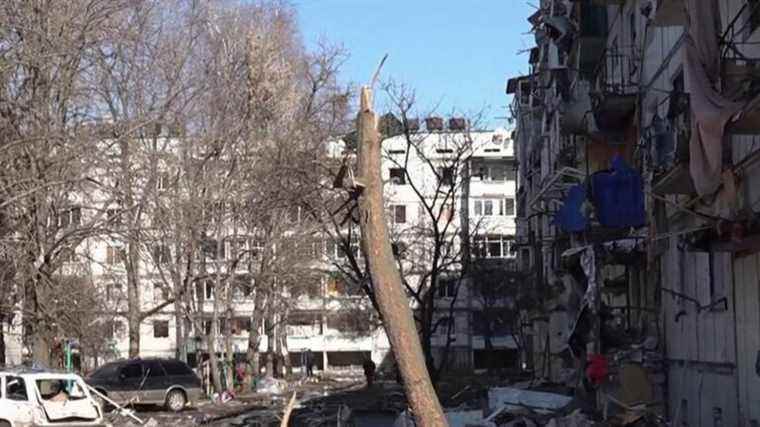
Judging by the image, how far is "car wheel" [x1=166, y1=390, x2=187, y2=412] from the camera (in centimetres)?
3844

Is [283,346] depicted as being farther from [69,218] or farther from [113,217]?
[113,217]

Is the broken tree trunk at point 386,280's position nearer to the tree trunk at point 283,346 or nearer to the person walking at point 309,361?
the tree trunk at point 283,346

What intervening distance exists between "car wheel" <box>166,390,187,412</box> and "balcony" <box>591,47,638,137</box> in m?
17.8

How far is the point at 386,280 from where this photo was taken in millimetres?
7625

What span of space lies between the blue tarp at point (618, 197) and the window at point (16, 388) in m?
13.3

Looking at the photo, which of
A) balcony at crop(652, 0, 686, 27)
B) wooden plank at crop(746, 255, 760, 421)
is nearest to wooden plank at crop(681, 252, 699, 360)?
wooden plank at crop(746, 255, 760, 421)

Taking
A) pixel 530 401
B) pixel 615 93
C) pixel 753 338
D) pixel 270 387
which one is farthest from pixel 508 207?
pixel 753 338

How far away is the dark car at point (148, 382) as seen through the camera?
3769 centimetres

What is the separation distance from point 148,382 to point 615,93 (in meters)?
19.8

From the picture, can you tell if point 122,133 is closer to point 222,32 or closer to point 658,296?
point 658,296

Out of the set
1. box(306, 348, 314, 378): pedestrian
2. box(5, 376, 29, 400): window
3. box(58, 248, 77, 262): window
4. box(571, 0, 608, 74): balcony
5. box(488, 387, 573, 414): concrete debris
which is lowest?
box(306, 348, 314, 378): pedestrian

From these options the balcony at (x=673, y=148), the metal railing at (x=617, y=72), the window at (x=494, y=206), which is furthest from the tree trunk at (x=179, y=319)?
the window at (x=494, y=206)

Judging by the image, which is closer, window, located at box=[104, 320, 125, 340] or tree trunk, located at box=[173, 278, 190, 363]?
tree trunk, located at box=[173, 278, 190, 363]

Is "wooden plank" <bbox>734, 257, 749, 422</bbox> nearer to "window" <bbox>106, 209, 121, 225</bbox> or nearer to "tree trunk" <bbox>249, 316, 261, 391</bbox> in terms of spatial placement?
"window" <bbox>106, 209, 121, 225</bbox>
